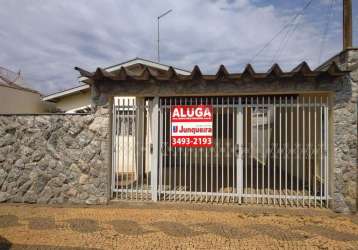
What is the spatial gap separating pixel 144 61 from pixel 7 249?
7.56 m

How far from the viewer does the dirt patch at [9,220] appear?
5.29 metres

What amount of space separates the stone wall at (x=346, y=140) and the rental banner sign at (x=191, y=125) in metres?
2.71

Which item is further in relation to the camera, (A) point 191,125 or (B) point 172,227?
(A) point 191,125

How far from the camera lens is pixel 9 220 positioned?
5.52 metres

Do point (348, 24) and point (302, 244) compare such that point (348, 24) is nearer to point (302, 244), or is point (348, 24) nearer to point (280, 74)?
point (280, 74)

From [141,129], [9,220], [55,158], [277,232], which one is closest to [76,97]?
[141,129]

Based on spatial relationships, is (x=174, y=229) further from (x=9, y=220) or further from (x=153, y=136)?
(x=9, y=220)

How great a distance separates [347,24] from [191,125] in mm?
4219

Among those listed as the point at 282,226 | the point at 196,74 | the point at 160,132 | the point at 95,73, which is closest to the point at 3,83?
the point at 95,73

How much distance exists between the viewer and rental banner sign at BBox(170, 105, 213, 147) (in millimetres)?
6509

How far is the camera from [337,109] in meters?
5.82

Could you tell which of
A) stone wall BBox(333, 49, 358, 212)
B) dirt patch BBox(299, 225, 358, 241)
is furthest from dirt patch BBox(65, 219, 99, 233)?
stone wall BBox(333, 49, 358, 212)

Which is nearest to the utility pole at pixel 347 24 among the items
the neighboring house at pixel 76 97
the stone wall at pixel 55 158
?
the stone wall at pixel 55 158

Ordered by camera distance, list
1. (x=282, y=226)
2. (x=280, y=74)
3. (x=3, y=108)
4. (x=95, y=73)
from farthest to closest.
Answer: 1. (x=3, y=108)
2. (x=95, y=73)
3. (x=280, y=74)
4. (x=282, y=226)
